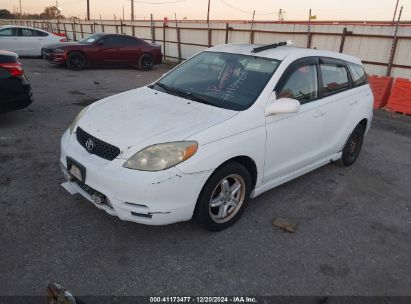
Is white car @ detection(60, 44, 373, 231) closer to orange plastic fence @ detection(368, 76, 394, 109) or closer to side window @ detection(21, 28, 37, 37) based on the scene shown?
orange plastic fence @ detection(368, 76, 394, 109)

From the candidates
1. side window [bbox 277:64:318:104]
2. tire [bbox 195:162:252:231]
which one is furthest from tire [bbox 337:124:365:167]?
tire [bbox 195:162:252:231]

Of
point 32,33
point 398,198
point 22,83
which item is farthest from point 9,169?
point 32,33

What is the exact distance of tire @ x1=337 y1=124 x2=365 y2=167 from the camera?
515 centimetres

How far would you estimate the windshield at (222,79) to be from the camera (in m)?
3.62

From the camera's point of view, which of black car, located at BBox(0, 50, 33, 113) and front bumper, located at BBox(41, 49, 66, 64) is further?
front bumper, located at BBox(41, 49, 66, 64)

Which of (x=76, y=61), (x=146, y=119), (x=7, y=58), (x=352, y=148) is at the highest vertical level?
(x=7, y=58)

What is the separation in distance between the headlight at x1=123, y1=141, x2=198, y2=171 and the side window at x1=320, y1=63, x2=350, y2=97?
220 cm

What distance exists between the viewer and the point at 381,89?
9352 millimetres

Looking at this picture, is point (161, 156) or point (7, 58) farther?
point (7, 58)

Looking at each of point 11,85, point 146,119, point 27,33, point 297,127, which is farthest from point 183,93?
point 27,33

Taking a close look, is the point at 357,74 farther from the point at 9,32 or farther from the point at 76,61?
the point at 9,32

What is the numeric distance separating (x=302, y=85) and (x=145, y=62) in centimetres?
1244

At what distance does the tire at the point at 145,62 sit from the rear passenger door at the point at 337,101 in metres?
11.8

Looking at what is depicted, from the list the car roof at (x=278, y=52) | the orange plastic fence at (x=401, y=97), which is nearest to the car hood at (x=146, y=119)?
the car roof at (x=278, y=52)
